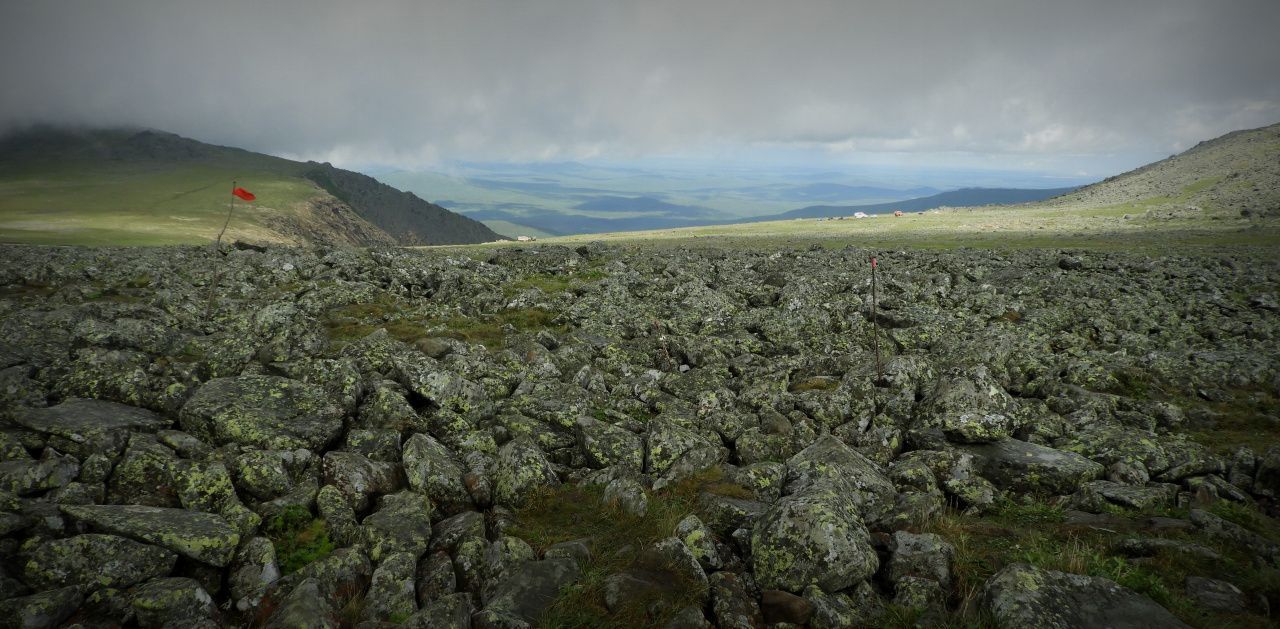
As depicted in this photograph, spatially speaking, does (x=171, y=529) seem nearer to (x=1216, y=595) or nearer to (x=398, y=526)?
(x=398, y=526)

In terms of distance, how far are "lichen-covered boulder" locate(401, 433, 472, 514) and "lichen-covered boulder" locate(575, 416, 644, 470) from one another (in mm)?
3412

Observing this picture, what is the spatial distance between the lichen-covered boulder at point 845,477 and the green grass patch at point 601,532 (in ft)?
4.83

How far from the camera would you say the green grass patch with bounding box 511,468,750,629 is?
8914 mm

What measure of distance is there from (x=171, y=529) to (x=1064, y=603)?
14.6 m

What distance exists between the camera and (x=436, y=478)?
12672 millimetres

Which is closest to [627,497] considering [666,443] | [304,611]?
[666,443]

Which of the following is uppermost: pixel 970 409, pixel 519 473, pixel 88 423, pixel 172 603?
pixel 970 409

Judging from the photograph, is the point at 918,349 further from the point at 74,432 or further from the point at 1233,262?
the point at 1233,262

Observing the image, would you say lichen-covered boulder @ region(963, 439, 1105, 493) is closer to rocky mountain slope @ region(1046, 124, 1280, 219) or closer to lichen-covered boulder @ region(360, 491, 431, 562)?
lichen-covered boulder @ region(360, 491, 431, 562)

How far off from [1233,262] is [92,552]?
7504 centimetres

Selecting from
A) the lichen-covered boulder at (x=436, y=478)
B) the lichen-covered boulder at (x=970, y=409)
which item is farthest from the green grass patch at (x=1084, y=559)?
the lichen-covered boulder at (x=436, y=478)

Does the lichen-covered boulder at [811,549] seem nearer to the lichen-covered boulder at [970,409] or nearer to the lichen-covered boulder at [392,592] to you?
the lichen-covered boulder at [392,592]

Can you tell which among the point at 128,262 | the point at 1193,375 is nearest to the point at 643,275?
the point at 1193,375

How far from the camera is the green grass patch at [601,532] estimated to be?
891cm
